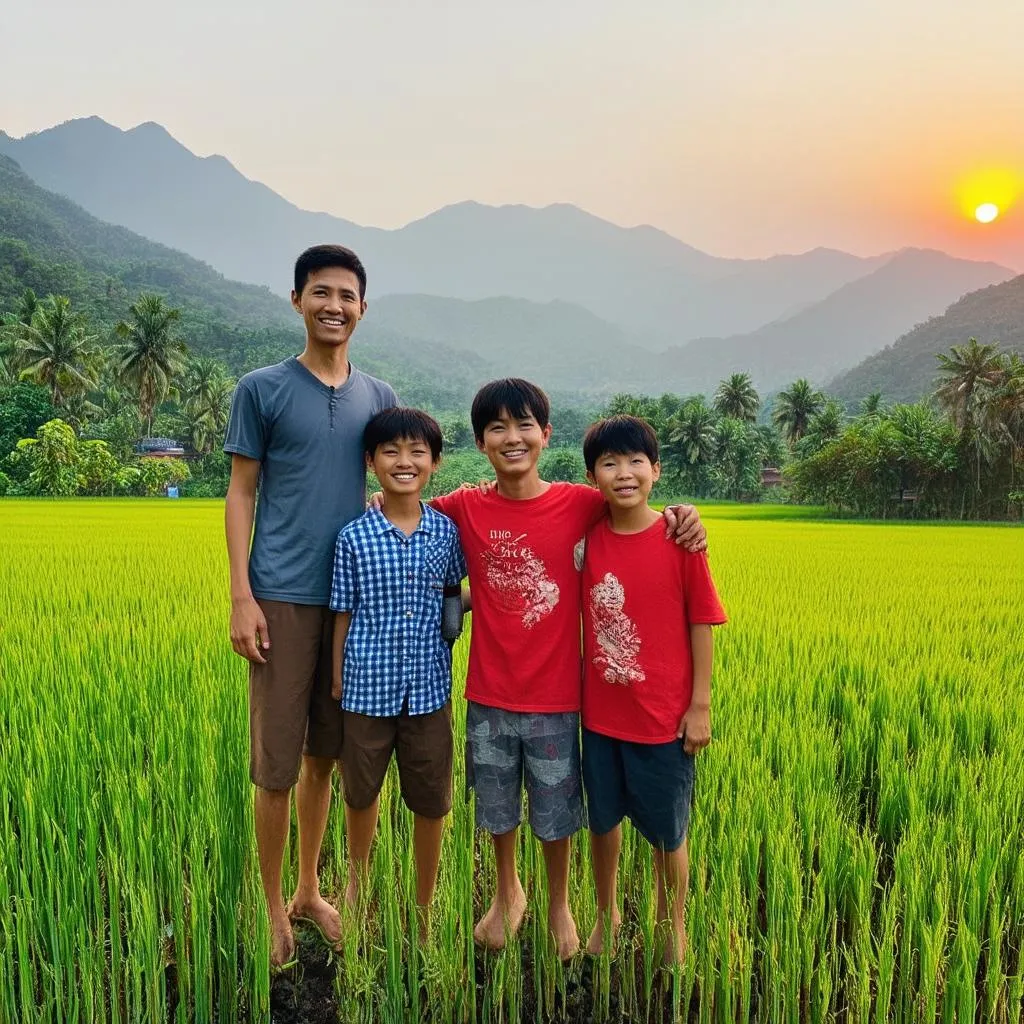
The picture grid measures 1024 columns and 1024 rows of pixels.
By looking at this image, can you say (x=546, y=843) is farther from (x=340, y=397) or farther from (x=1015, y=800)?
(x=1015, y=800)

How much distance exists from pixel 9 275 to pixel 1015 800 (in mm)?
53609

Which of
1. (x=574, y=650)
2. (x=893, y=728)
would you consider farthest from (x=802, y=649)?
(x=574, y=650)

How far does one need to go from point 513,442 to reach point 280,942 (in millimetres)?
1400

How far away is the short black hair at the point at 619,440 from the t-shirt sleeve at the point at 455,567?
1.35ft

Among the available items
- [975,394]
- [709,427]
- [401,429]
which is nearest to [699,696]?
[401,429]

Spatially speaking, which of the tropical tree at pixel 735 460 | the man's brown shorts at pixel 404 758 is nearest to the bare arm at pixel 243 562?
the man's brown shorts at pixel 404 758

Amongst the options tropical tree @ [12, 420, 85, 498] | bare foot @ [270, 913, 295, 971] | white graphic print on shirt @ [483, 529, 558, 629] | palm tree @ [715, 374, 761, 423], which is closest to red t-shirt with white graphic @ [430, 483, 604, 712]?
white graphic print on shirt @ [483, 529, 558, 629]

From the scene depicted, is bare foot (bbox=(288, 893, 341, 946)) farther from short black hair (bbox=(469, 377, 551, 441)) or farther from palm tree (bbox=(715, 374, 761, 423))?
palm tree (bbox=(715, 374, 761, 423))

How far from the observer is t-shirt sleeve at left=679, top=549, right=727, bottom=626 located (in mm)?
1643

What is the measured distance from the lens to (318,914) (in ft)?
6.11

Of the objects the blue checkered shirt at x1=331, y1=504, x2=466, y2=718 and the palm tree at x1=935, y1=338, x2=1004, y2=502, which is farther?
the palm tree at x1=935, y1=338, x2=1004, y2=502

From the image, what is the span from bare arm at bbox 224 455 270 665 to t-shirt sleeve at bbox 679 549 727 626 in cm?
110

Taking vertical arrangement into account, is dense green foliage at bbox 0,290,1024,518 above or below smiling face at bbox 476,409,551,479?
above

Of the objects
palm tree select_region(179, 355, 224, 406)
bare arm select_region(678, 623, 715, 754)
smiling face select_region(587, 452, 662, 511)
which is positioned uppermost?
palm tree select_region(179, 355, 224, 406)
